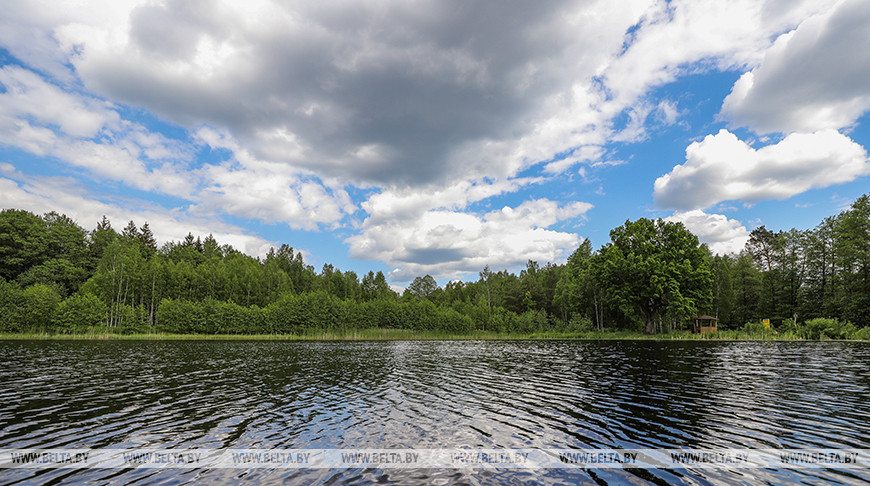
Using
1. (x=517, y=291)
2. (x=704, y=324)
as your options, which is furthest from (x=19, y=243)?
(x=704, y=324)

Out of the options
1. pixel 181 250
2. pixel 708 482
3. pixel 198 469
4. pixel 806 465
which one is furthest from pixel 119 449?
pixel 181 250

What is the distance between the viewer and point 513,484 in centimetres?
909

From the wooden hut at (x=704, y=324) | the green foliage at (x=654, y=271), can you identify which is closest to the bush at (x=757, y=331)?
the green foliage at (x=654, y=271)

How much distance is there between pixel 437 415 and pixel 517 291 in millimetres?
111969

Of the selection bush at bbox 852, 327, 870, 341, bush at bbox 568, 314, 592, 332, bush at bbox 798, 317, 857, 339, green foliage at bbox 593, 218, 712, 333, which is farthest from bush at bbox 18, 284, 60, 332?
bush at bbox 852, 327, 870, 341

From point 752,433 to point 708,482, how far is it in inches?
227

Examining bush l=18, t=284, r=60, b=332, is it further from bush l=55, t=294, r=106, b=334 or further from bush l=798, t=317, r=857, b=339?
bush l=798, t=317, r=857, b=339

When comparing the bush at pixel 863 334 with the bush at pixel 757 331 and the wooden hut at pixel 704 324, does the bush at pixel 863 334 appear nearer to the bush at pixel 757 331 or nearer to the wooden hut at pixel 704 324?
the bush at pixel 757 331

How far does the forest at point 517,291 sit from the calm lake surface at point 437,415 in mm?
53810

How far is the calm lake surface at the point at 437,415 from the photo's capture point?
9688mm

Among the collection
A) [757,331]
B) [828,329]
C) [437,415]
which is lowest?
[757,331]

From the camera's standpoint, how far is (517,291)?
12419 cm

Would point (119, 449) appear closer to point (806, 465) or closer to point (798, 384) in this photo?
point (806, 465)

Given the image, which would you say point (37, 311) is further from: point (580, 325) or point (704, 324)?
point (704, 324)
